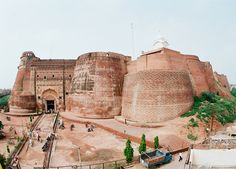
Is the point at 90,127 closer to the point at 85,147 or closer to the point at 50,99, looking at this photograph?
the point at 85,147

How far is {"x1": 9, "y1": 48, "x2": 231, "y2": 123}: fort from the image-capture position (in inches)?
659

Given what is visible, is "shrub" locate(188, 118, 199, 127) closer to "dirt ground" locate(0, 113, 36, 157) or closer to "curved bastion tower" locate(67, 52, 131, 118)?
"curved bastion tower" locate(67, 52, 131, 118)

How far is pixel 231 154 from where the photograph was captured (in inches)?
409

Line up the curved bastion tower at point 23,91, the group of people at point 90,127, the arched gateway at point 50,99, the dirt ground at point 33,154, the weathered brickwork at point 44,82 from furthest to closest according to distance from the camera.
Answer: the arched gateway at point 50,99 < the weathered brickwork at point 44,82 < the curved bastion tower at point 23,91 < the group of people at point 90,127 < the dirt ground at point 33,154

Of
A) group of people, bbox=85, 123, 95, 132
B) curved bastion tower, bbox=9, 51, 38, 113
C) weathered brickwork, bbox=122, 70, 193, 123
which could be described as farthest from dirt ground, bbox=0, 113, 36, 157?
weathered brickwork, bbox=122, 70, 193, 123

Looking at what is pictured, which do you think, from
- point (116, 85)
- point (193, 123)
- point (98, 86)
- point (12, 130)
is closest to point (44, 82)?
point (98, 86)

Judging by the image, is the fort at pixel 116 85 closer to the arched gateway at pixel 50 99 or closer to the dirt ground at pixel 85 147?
the arched gateway at pixel 50 99

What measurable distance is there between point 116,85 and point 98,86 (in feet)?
5.98

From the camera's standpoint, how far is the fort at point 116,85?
55.0ft

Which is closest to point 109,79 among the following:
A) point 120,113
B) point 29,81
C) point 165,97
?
point 120,113

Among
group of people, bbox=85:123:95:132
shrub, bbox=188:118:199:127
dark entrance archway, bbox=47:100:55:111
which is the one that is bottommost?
group of people, bbox=85:123:95:132

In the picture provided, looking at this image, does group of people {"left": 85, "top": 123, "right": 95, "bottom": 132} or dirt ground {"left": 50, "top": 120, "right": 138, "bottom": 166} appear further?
group of people {"left": 85, "top": 123, "right": 95, "bottom": 132}

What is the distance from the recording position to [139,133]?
557 inches

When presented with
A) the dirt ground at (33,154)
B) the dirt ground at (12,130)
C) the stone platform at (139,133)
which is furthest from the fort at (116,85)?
the dirt ground at (33,154)
